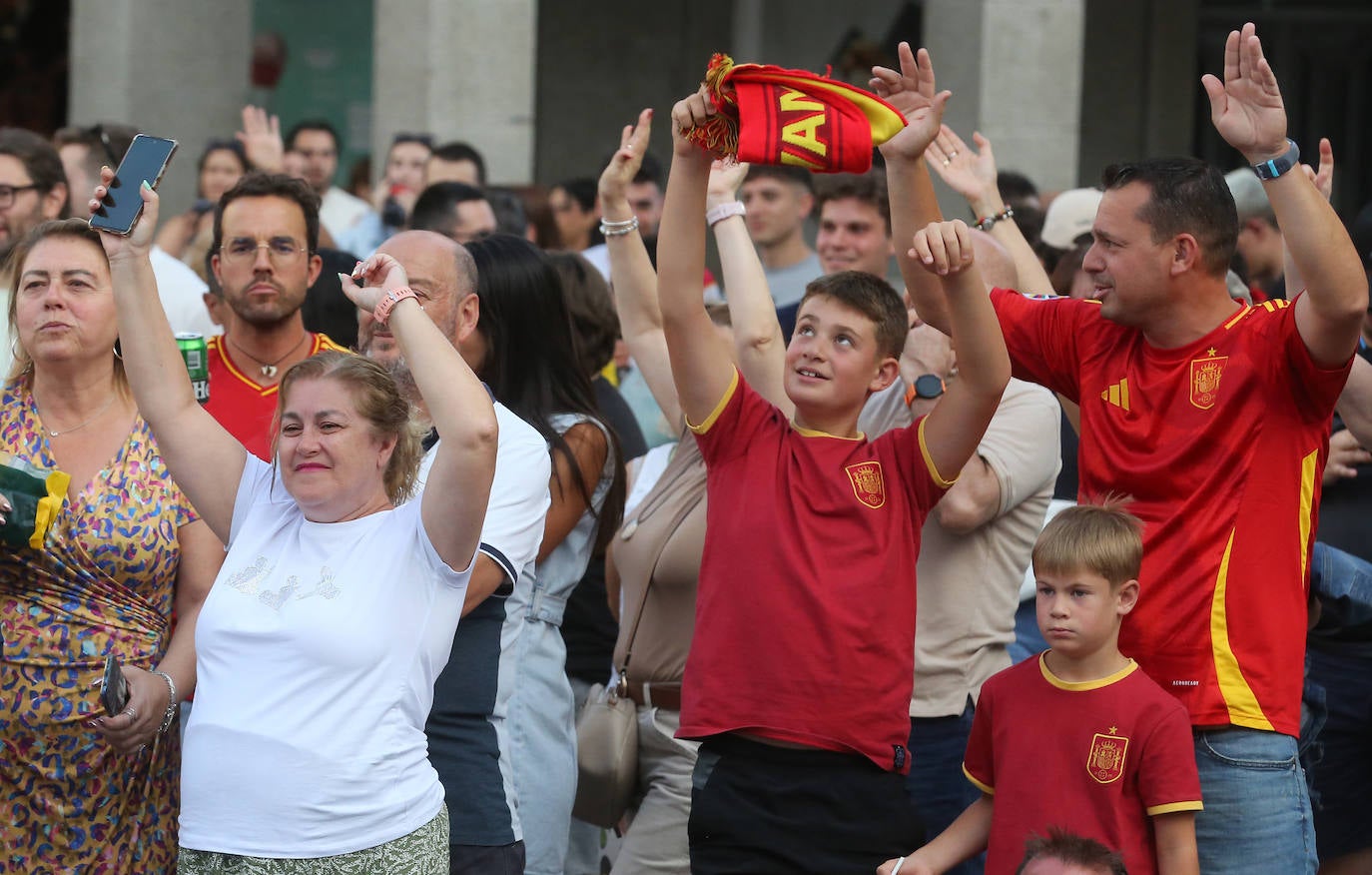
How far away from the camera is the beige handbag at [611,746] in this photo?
14.3ft

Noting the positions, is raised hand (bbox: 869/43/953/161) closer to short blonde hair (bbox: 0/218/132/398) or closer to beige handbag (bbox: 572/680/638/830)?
beige handbag (bbox: 572/680/638/830)

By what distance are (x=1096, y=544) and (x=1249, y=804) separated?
1.98 ft

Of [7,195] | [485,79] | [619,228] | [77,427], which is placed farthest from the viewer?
[485,79]

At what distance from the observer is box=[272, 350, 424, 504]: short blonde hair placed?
3430 mm

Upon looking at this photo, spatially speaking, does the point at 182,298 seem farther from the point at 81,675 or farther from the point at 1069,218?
the point at 1069,218

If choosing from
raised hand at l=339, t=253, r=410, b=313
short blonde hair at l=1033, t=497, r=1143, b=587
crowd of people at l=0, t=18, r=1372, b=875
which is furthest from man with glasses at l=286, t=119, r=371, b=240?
short blonde hair at l=1033, t=497, r=1143, b=587

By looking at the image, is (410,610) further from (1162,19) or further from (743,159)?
(1162,19)

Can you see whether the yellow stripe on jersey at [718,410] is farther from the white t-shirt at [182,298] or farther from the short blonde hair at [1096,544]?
the white t-shirt at [182,298]

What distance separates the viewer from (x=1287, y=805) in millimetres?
→ 3469

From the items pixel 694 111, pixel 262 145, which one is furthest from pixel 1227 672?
pixel 262 145

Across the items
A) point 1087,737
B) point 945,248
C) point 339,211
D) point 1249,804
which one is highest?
point 339,211

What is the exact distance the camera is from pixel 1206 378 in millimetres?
3566

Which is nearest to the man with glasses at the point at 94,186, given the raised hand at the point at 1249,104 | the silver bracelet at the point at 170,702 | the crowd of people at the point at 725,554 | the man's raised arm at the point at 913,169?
the crowd of people at the point at 725,554

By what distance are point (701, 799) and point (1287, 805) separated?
1187 mm
